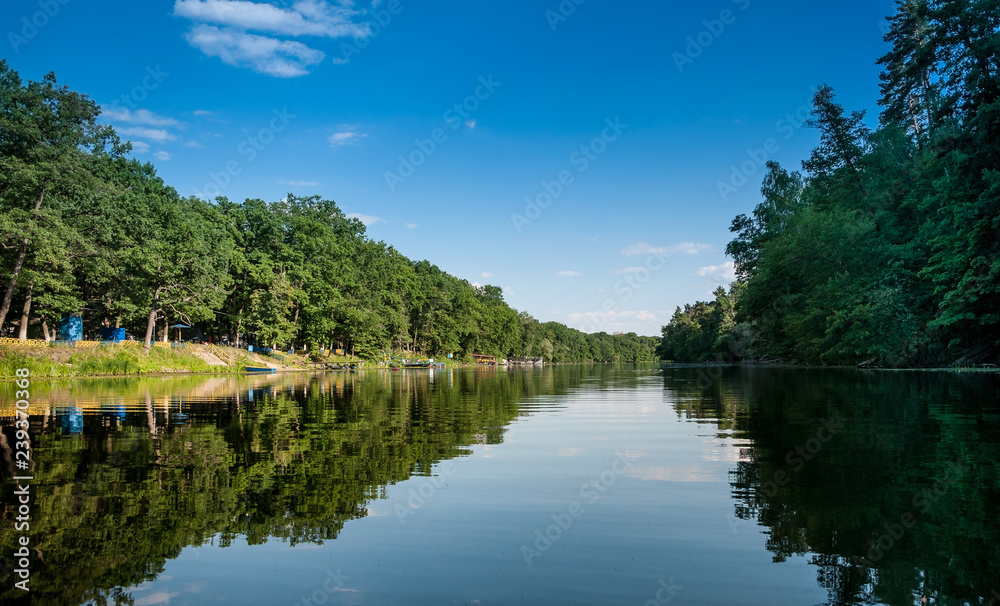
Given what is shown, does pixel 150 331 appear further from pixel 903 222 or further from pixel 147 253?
pixel 903 222

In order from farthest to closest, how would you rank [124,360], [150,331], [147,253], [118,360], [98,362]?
[150,331], [147,253], [124,360], [118,360], [98,362]

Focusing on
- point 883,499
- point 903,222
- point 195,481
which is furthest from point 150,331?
point 903,222

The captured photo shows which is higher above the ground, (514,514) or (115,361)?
(115,361)

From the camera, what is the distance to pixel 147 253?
4903 cm

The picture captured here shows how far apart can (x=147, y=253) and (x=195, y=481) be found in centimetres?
4714

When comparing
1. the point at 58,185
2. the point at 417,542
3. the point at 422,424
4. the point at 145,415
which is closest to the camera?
the point at 417,542

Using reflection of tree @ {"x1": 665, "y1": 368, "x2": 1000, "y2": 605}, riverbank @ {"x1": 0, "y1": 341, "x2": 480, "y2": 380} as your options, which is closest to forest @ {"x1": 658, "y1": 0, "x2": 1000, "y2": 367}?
reflection of tree @ {"x1": 665, "y1": 368, "x2": 1000, "y2": 605}

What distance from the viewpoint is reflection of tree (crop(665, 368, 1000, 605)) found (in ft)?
18.0

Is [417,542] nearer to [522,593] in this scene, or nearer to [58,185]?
[522,593]

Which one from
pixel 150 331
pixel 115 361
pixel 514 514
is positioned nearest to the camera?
pixel 514 514

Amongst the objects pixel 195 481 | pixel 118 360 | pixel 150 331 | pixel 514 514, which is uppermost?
pixel 150 331

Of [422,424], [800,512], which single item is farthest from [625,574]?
[422,424]

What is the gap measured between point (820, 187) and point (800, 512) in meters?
72.0

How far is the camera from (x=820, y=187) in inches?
2714
